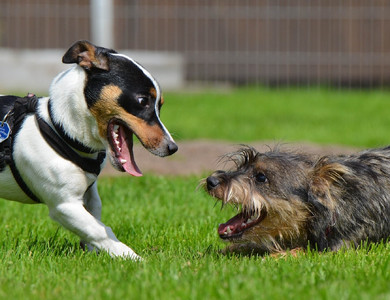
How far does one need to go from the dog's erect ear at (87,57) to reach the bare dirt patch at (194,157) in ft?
11.2

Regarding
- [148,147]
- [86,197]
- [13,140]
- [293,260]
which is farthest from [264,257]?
[13,140]

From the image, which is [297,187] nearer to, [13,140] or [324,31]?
[13,140]

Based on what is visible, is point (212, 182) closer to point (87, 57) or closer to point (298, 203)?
point (298, 203)

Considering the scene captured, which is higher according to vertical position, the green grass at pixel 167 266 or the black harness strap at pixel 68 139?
the black harness strap at pixel 68 139

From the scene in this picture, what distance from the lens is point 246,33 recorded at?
18.5 metres

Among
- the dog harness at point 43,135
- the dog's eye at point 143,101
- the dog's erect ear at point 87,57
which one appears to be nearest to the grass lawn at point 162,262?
the dog harness at point 43,135

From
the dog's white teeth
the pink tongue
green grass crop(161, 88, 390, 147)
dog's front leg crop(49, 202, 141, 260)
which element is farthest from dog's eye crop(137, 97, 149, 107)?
green grass crop(161, 88, 390, 147)

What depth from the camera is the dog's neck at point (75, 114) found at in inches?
197

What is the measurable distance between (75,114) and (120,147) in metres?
0.36

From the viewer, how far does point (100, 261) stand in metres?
4.74

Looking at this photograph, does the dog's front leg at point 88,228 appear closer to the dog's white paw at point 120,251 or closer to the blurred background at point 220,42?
the dog's white paw at point 120,251

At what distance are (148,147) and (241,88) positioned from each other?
1363 cm

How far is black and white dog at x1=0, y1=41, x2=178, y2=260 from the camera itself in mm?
4953

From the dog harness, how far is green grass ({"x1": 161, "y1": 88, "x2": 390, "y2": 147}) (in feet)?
17.3
